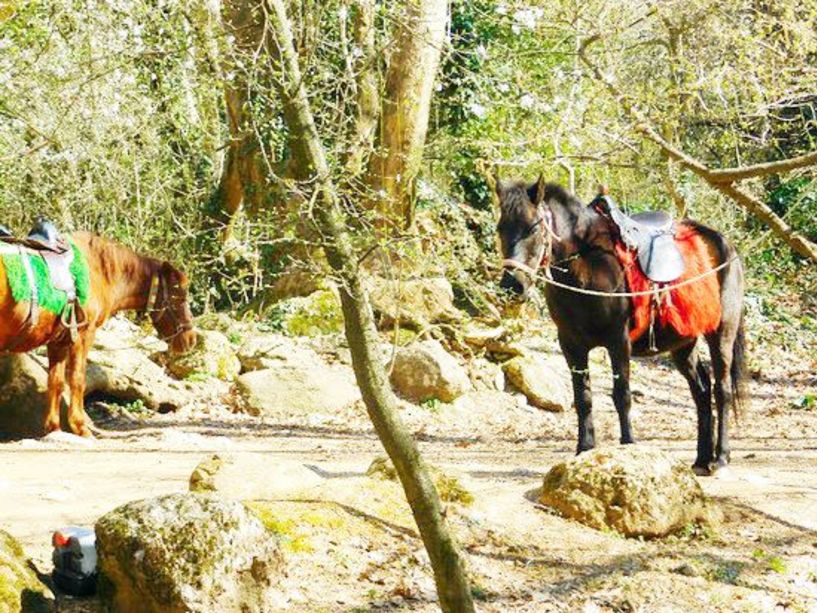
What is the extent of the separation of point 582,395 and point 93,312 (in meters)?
4.30

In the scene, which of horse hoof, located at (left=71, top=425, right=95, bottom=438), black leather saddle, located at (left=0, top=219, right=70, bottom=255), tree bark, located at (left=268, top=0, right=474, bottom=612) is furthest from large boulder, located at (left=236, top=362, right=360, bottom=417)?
tree bark, located at (left=268, top=0, right=474, bottom=612)

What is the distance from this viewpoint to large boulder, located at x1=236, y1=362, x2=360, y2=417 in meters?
12.4

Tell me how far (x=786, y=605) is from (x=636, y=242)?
10.3 ft

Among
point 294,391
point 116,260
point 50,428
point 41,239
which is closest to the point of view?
point 41,239

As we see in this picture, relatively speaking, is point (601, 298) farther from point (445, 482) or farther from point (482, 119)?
point (482, 119)

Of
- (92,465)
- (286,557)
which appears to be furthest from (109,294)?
(286,557)

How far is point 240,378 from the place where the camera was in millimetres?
12711

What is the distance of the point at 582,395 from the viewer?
8602 mm

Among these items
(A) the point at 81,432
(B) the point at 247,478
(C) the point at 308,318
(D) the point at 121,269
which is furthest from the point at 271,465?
(C) the point at 308,318

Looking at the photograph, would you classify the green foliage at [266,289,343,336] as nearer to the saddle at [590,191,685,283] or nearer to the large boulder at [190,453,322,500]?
the saddle at [590,191,685,283]

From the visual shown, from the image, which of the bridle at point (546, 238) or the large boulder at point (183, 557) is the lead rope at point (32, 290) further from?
the large boulder at point (183, 557)

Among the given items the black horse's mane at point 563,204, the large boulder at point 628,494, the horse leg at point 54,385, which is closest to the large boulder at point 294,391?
the horse leg at point 54,385

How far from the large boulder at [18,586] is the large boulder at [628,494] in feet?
10.4

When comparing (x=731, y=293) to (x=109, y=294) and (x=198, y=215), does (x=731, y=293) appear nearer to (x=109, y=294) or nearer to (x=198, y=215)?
(x=109, y=294)
